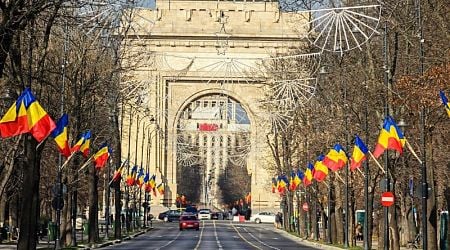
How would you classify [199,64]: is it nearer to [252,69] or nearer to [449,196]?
[252,69]

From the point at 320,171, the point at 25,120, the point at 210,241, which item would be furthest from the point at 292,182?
the point at 25,120

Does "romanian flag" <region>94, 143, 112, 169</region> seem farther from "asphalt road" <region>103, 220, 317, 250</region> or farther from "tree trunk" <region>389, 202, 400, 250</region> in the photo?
"tree trunk" <region>389, 202, 400, 250</region>

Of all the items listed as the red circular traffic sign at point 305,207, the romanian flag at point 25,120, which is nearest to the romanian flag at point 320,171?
the red circular traffic sign at point 305,207

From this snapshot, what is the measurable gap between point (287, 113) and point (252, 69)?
3253 cm

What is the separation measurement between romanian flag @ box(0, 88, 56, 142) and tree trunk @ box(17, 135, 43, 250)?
553cm

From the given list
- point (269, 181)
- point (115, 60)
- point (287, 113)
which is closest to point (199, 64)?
point (269, 181)

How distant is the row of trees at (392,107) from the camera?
134 feet

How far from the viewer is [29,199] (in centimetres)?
4288

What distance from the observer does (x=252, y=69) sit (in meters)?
107

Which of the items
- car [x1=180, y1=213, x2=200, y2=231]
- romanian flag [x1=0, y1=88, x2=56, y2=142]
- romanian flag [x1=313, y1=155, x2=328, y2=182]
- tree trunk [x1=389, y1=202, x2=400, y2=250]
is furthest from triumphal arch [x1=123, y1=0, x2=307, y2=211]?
romanian flag [x1=0, y1=88, x2=56, y2=142]

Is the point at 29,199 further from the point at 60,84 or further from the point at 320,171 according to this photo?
the point at 320,171

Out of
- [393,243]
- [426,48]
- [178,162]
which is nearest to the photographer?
[426,48]

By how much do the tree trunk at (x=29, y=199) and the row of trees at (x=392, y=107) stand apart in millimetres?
11974

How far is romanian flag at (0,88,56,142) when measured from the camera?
35625 mm
